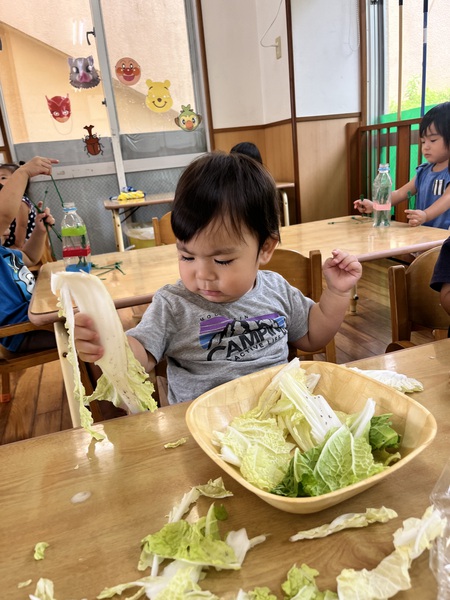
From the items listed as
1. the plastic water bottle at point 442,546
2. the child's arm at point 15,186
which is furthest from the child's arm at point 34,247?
the plastic water bottle at point 442,546

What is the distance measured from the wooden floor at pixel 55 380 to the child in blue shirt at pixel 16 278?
20.2 inches

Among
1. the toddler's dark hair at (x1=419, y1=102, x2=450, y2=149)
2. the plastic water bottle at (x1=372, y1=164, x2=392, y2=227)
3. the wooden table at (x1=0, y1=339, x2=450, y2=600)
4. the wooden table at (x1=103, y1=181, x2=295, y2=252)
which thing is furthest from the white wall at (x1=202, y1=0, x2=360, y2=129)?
the wooden table at (x1=0, y1=339, x2=450, y2=600)

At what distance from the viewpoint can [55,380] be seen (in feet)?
9.47

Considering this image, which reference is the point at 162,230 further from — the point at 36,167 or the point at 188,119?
the point at 188,119

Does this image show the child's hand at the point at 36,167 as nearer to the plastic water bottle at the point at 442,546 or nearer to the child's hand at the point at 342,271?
the child's hand at the point at 342,271

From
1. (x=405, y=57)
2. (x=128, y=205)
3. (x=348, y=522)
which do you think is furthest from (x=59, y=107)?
(x=348, y=522)

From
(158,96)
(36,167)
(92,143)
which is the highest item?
(158,96)

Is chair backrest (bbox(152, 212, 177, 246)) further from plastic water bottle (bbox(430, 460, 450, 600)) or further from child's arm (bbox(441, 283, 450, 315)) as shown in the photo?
plastic water bottle (bbox(430, 460, 450, 600))

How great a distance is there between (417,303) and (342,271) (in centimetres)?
57

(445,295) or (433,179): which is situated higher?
(433,179)

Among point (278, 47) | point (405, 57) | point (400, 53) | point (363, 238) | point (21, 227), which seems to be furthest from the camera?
point (278, 47)

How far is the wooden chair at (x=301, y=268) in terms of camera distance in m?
1.67

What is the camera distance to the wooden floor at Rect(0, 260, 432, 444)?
7.66 feet

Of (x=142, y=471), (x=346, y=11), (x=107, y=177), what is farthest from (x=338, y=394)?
(x=107, y=177)
